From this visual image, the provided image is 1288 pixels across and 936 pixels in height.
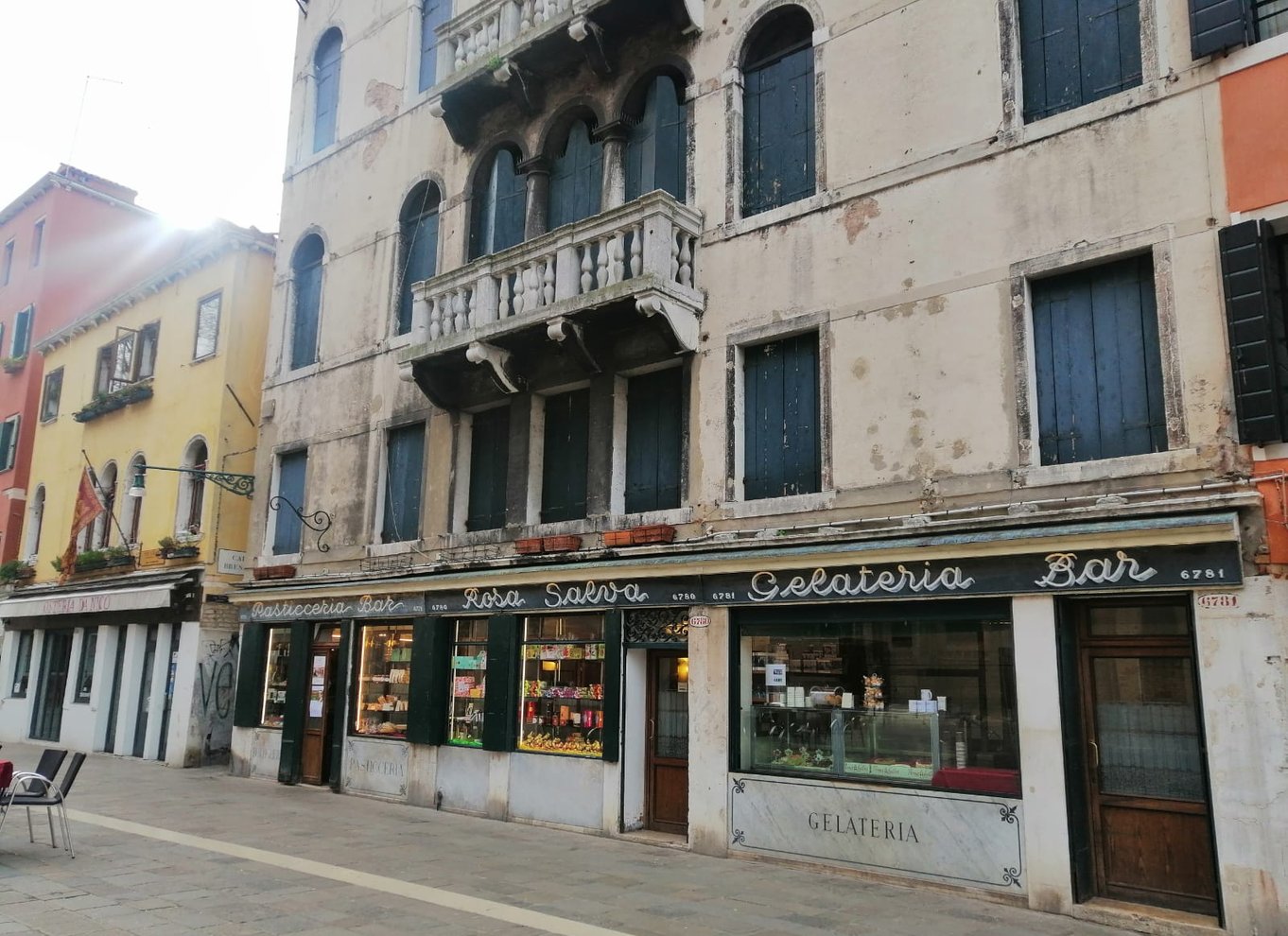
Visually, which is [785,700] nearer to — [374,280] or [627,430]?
[627,430]

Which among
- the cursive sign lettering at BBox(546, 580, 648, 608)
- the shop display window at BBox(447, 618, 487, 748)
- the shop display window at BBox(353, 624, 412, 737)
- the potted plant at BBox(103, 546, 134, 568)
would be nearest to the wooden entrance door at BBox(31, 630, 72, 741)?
the potted plant at BBox(103, 546, 134, 568)

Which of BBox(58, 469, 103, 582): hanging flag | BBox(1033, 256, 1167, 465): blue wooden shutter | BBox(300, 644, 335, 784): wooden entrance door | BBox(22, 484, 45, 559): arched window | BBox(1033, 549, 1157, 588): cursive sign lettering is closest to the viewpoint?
BBox(1033, 549, 1157, 588): cursive sign lettering

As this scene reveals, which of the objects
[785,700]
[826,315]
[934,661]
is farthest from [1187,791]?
[826,315]

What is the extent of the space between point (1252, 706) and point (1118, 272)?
374 centimetres

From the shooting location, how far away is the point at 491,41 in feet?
46.1

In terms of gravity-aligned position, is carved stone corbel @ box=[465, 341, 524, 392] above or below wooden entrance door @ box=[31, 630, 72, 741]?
above

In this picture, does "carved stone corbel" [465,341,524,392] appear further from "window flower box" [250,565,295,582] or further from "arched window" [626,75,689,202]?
"window flower box" [250,565,295,582]

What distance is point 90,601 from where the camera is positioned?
19953 millimetres

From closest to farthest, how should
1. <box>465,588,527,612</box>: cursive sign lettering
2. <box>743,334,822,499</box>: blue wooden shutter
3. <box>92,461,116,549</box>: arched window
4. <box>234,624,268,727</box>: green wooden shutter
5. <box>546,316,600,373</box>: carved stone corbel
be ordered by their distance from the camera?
1. <box>743,334,822,499</box>: blue wooden shutter
2. <box>546,316,600,373</box>: carved stone corbel
3. <box>465,588,527,612</box>: cursive sign lettering
4. <box>234,624,268,727</box>: green wooden shutter
5. <box>92,461,116,549</box>: arched window

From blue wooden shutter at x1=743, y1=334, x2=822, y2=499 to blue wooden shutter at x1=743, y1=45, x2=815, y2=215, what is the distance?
5.84 feet

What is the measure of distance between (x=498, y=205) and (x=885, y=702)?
9.11 metres

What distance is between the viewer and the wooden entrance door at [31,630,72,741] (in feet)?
73.5

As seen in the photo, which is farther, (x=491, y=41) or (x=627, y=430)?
(x=491, y=41)

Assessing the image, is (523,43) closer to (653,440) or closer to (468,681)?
(653,440)
